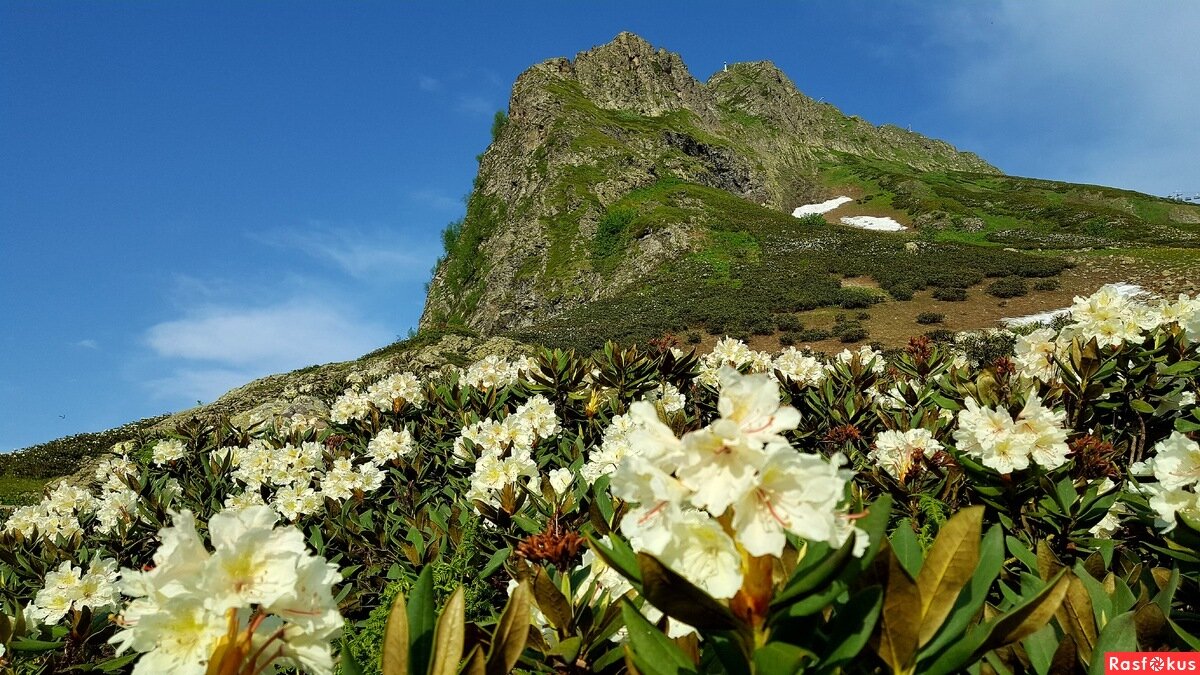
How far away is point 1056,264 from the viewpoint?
78.5 ft

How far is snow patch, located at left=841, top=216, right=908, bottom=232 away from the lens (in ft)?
146

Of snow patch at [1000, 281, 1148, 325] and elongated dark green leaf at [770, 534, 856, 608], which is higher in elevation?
snow patch at [1000, 281, 1148, 325]

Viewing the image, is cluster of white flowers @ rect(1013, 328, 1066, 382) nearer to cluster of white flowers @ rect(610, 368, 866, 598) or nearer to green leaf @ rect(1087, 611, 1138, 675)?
green leaf @ rect(1087, 611, 1138, 675)

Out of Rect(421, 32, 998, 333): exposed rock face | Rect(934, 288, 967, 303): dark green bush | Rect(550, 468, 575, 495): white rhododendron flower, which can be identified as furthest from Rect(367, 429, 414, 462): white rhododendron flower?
Rect(421, 32, 998, 333): exposed rock face

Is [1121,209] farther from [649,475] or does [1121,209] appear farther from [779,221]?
[649,475]

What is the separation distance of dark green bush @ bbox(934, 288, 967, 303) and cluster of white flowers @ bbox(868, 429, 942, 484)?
67.2 ft

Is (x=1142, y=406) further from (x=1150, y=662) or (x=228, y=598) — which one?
(x=228, y=598)

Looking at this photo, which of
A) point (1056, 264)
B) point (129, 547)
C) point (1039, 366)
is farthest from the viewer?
point (1056, 264)

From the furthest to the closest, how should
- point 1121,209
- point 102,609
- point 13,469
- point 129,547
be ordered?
point 1121,209 → point 13,469 → point 129,547 → point 102,609

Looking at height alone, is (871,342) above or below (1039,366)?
above

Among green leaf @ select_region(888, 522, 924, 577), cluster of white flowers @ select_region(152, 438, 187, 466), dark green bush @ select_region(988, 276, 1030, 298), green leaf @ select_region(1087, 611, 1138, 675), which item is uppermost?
dark green bush @ select_region(988, 276, 1030, 298)

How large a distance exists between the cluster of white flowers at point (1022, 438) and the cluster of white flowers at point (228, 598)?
80.5 inches

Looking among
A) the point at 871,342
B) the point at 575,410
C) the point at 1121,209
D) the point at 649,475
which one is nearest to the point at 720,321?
the point at 871,342

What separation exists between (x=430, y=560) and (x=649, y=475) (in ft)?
6.39
